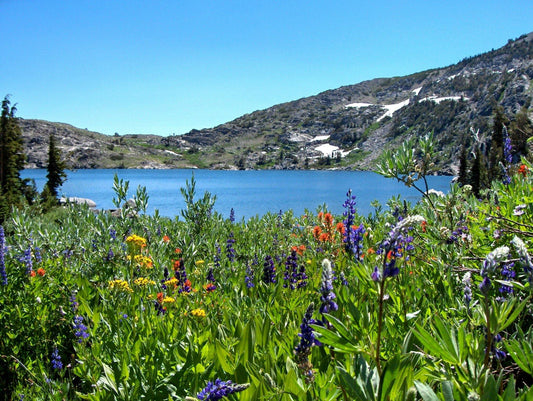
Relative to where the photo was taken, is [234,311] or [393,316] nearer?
[393,316]

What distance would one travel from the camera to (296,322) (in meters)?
3.03

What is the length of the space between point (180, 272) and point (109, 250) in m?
1.75

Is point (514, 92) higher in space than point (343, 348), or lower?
higher

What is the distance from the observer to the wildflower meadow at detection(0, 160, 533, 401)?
1.40 meters

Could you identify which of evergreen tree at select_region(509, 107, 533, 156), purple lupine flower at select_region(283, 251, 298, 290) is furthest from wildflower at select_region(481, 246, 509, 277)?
evergreen tree at select_region(509, 107, 533, 156)

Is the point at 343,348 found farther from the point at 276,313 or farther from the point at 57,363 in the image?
the point at 57,363

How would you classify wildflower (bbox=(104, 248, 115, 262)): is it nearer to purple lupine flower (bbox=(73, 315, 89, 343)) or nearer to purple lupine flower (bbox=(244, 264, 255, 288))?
purple lupine flower (bbox=(244, 264, 255, 288))

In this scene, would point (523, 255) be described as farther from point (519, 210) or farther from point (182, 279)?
point (182, 279)

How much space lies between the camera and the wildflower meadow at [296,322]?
1.40 m

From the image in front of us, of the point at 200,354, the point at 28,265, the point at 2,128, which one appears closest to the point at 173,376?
the point at 200,354

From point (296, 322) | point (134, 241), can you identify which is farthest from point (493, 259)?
point (134, 241)

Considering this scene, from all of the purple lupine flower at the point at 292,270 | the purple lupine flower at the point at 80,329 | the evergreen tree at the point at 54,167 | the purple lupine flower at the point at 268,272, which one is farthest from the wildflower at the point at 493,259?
the evergreen tree at the point at 54,167

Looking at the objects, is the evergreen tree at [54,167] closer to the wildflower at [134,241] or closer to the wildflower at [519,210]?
the wildflower at [134,241]

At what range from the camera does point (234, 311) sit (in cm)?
332
